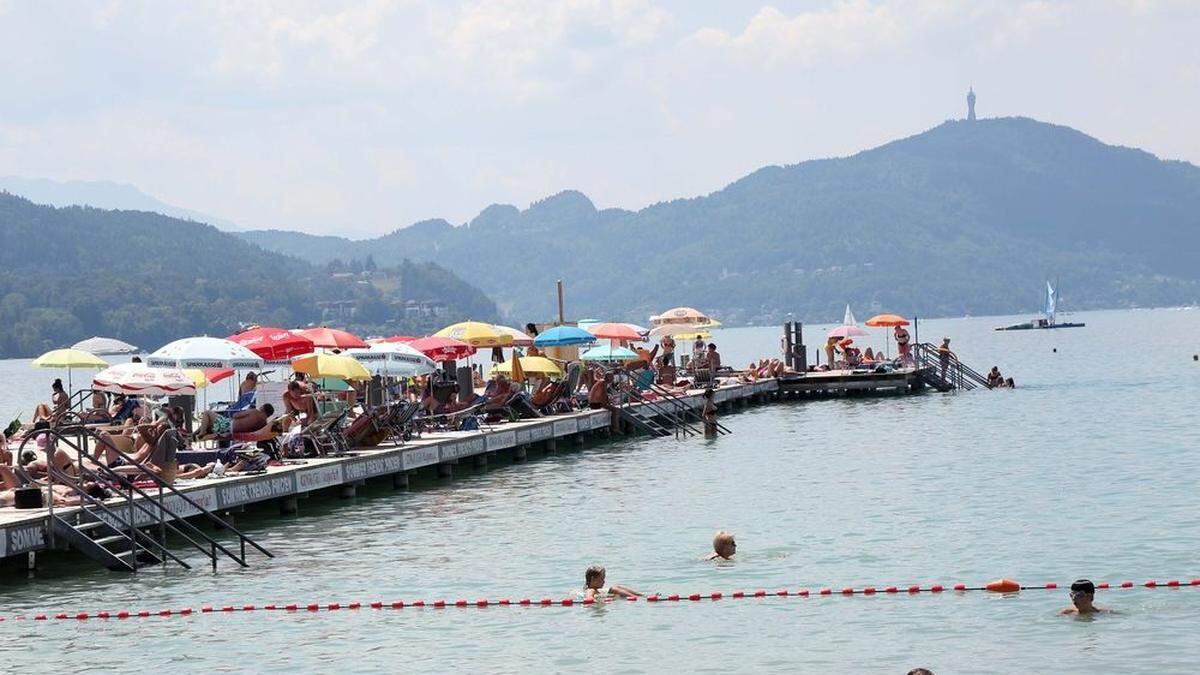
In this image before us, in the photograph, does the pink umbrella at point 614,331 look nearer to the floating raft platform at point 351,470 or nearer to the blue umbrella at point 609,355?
the blue umbrella at point 609,355

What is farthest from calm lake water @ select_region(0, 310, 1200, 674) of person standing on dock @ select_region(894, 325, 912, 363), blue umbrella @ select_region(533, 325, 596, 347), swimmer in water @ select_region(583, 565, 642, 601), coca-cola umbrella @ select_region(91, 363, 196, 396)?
person standing on dock @ select_region(894, 325, 912, 363)

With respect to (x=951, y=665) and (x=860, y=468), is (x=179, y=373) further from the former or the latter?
(x=951, y=665)

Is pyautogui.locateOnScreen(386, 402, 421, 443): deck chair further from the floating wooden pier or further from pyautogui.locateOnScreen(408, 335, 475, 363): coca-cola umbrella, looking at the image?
pyautogui.locateOnScreen(408, 335, 475, 363): coca-cola umbrella

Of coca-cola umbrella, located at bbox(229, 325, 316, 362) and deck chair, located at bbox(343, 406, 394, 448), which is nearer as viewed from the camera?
deck chair, located at bbox(343, 406, 394, 448)

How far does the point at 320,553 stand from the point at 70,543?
138 inches

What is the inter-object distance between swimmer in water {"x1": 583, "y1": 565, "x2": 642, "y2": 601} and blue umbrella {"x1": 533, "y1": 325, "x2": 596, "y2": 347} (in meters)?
23.9

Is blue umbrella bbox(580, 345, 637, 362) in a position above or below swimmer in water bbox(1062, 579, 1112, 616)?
above

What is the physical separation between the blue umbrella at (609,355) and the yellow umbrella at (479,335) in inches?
130

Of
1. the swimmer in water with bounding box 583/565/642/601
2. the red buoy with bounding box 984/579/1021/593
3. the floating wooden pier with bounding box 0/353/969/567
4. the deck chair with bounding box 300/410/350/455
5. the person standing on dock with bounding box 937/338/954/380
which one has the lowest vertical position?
the red buoy with bounding box 984/579/1021/593

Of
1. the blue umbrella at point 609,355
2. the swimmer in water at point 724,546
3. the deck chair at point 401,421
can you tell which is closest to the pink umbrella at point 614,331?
the blue umbrella at point 609,355

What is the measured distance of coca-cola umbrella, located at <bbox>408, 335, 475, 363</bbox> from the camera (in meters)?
44.1

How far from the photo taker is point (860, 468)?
36469 millimetres

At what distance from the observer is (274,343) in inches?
1390

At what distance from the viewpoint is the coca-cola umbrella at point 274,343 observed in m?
35.2
